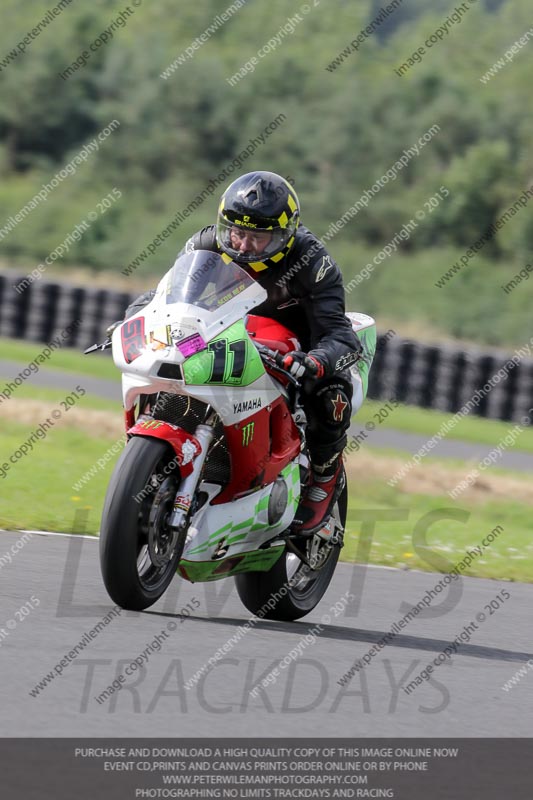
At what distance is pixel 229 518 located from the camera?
5812mm

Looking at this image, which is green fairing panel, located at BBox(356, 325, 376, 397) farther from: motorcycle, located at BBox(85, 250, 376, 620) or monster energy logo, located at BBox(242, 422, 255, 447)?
monster energy logo, located at BBox(242, 422, 255, 447)

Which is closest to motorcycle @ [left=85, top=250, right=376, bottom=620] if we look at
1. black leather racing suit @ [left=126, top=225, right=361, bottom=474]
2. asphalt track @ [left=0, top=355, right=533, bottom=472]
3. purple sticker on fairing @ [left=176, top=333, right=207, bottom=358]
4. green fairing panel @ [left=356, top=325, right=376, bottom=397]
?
purple sticker on fairing @ [left=176, top=333, right=207, bottom=358]

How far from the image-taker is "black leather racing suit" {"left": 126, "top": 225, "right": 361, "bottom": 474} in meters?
6.15

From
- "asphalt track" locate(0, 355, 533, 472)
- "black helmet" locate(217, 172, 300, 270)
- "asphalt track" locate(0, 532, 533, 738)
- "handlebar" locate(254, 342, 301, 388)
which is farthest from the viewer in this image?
"asphalt track" locate(0, 355, 533, 472)

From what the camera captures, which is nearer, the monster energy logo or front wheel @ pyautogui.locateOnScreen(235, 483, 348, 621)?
the monster energy logo

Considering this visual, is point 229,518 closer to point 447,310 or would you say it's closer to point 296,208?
point 296,208

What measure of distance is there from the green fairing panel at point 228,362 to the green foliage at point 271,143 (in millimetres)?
31934

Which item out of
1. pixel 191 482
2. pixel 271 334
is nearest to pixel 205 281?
pixel 271 334

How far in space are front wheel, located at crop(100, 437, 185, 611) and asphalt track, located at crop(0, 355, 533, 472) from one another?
945 centimetres

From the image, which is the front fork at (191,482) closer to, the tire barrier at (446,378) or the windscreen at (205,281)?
the windscreen at (205,281)

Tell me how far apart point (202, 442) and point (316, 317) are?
921mm

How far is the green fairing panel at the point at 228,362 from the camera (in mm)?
5535

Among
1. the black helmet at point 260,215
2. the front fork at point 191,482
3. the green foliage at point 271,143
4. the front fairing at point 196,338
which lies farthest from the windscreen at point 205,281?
the green foliage at point 271,143
